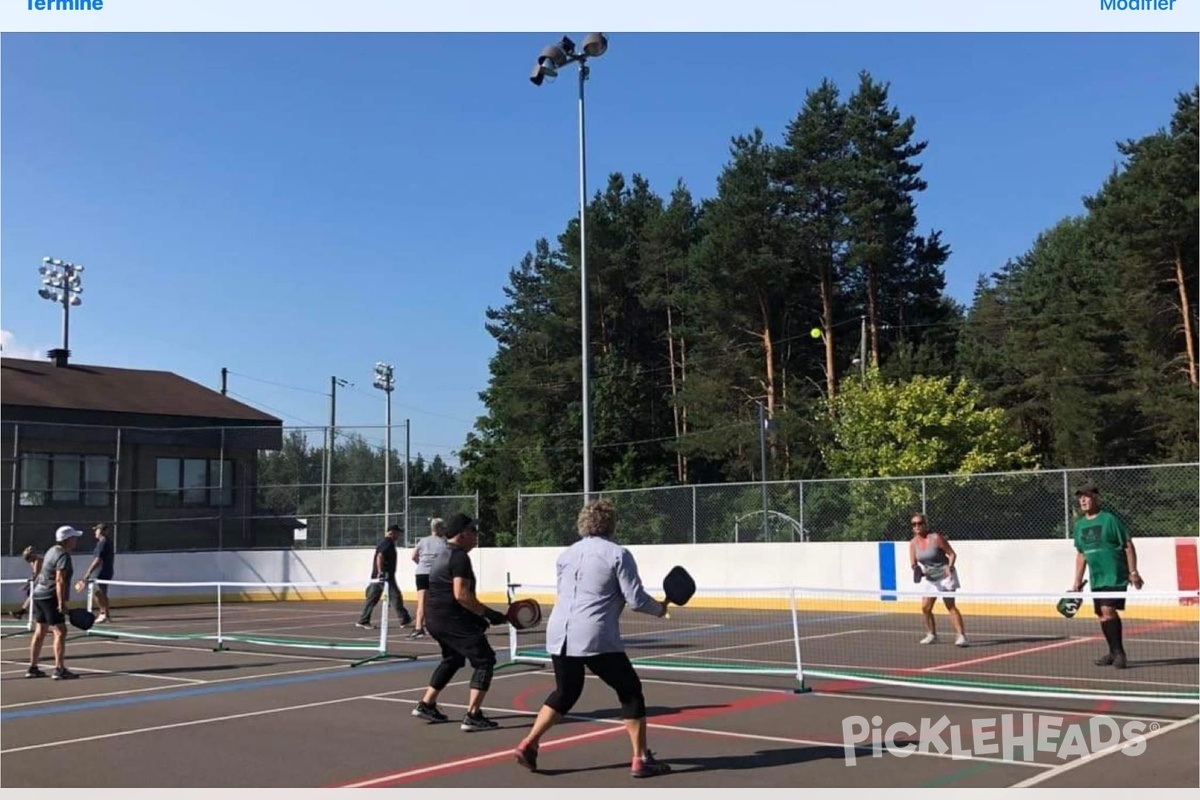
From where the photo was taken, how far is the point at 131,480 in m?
32.4

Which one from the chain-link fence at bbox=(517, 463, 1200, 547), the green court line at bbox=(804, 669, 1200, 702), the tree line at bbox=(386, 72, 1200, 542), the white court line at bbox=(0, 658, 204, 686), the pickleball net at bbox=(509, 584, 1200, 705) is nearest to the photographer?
the green court line at bbox=(804, 669, 1200, 702)

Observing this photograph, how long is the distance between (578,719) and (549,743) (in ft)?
3.63

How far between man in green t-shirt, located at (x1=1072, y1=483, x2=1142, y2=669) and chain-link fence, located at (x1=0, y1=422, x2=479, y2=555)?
20219 mm

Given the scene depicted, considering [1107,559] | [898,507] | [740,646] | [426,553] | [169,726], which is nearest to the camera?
[169,726]

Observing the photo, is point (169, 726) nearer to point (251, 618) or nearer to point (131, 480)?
point (251, 618)

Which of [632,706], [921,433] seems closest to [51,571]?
[632,706]

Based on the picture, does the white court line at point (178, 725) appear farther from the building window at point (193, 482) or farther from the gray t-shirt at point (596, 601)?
the building window at point (193, 482)

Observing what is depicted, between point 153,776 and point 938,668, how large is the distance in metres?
8.26

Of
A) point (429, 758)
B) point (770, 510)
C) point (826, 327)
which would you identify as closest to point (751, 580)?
point (770, 510)

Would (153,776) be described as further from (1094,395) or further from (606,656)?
(1094,395)

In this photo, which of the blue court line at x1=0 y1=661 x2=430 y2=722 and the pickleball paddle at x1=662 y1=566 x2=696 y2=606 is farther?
the blue court line at x1=0 y1=661 x2=430 y2=722

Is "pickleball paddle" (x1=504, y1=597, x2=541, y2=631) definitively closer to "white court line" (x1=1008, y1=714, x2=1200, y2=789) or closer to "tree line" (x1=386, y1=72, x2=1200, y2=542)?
"white court line" (x1=1008, y1=714, x2=1200, y2=789)

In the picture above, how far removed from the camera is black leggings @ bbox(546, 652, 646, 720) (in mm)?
7508

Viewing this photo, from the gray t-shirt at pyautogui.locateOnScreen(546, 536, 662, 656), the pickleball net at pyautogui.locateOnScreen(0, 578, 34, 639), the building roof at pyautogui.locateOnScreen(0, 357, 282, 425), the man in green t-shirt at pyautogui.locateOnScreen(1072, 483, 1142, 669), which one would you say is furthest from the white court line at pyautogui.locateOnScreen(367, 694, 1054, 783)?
the building roof at pyautogui.locateOnScreen(0, 357, 282, 425)
